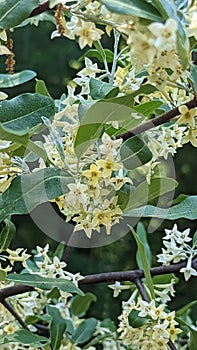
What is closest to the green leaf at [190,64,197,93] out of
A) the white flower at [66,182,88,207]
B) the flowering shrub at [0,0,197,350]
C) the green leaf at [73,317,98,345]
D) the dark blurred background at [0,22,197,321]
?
the flowering shrub at [0,0,197,350]

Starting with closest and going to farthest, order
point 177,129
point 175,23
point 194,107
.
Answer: point 175,23, point 194,107, point 177,129

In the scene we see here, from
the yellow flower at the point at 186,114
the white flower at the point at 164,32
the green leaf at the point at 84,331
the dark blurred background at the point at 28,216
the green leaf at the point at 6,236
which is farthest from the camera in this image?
the dark blurred background at the point at 28,216

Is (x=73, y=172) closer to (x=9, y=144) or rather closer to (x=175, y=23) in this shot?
(x=9, y=144)

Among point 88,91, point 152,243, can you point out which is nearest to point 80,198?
point 88,91

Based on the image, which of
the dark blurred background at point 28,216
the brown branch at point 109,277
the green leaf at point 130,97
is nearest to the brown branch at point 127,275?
the brown branch at point 109,277

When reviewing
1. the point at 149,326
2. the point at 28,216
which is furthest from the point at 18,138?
the point at 28,216

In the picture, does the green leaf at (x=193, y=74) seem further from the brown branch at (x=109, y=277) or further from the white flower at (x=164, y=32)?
the brown branch at (x=109, y=277)

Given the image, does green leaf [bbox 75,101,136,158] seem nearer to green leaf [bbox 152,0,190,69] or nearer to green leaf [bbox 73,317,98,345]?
green leaf [bbox 152,0,190,69]
